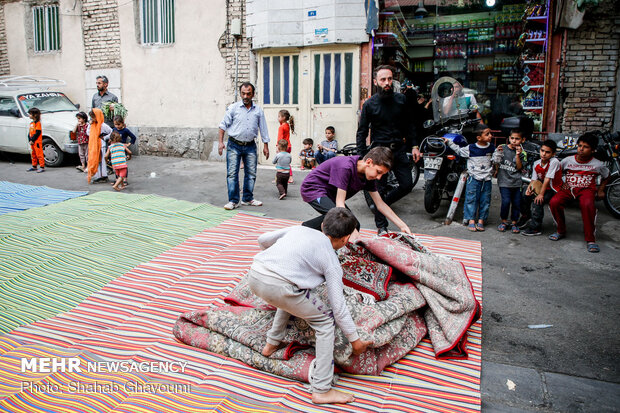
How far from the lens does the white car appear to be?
1074cm

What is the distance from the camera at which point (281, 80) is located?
36.3 ft

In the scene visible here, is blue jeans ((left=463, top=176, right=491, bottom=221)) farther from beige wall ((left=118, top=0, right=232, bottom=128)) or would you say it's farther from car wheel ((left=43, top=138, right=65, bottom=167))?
car wheel ((left=43, top=138, right=65, bottom=167))

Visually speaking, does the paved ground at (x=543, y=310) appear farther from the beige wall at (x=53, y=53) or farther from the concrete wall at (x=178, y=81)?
the beige wall at (x=53, y=53)

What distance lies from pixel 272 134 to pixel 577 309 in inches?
333

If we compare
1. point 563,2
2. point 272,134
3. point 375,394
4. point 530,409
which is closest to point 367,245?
point 375,394

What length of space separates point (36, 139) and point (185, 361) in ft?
30.4

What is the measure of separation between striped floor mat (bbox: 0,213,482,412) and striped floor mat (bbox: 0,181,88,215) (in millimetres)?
3684

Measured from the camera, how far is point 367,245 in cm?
379

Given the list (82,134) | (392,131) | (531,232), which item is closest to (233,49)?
(82,134)

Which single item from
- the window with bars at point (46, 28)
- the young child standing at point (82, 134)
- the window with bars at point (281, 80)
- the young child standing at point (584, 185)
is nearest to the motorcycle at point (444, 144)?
the young child standing at point (584, 185)

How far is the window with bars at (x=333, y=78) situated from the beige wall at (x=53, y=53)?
712 centimetres

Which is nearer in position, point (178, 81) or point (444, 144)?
point (444, 144)

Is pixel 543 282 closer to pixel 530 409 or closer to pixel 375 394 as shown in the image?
pixel 530 409

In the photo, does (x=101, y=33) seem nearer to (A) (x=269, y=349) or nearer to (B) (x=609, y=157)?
(B) (x=609, y=157)
